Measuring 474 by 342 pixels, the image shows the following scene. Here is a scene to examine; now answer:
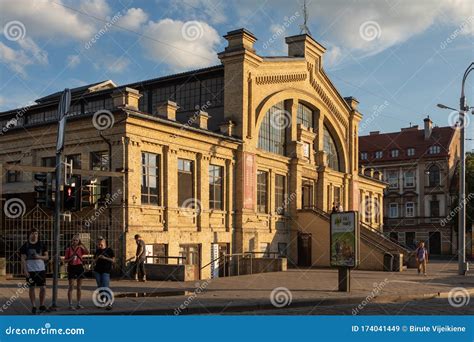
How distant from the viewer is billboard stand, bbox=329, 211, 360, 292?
18.8 m

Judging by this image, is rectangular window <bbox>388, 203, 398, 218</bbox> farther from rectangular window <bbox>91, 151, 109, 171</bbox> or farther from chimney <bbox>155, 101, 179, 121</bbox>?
rectangular window <bbox>91, 151, 109, 171</bbox>

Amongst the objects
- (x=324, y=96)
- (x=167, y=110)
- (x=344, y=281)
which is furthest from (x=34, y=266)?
(x=324, y=96)

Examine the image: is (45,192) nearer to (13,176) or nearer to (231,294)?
(231,294)

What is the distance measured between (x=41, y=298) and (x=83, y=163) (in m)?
12.3

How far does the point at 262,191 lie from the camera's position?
33.2m

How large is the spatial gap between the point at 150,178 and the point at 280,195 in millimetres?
11700

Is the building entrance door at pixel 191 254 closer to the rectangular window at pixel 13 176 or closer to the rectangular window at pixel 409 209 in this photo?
the rectangular window at pixel 13 176

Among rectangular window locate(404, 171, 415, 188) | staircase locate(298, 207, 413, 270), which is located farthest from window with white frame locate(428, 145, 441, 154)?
staircase locate(298, 207, 413, 270)

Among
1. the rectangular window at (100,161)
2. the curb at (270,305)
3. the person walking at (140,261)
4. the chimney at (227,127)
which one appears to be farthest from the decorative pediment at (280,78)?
the curb at (270,305)

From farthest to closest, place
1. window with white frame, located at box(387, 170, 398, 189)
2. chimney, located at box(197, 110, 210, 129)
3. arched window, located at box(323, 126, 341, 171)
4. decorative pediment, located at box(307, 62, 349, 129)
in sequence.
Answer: window with white frame, located at box(387, 170, 398, 189)
arched window, located at box(323, 126, 341, 171)
decorative pediment, located at box(307, 62, 349, 129)
chimney, located at box(197, 110, 210, 129)

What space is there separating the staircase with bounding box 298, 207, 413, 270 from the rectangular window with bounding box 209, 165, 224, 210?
25.3 ft

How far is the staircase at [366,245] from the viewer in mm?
32031

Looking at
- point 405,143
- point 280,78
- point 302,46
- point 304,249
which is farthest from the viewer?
point 405,143

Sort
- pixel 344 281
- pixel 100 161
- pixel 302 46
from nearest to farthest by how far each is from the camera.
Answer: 1. pixel 344 281
2. pixel 100 161
3. pixel 302 46
